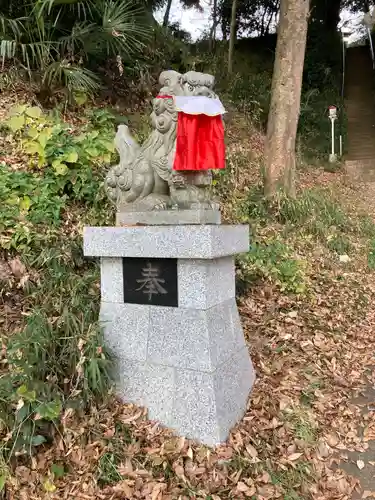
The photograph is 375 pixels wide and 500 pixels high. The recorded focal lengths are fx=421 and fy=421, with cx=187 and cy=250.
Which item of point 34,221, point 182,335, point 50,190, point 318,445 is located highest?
point 50,190

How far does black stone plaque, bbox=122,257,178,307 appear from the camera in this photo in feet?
9.44

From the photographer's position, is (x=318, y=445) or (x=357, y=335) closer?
(x=318, y=445)

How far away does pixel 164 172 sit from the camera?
3027 mm

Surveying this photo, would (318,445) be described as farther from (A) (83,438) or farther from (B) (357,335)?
(B) (357,335)

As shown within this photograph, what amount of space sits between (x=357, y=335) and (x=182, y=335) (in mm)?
2734

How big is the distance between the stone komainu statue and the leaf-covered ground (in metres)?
1.17

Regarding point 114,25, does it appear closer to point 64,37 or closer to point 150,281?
point 64,37

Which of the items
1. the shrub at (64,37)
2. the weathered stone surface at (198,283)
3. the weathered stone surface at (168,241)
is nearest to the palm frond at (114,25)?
the shrub at (64,37)

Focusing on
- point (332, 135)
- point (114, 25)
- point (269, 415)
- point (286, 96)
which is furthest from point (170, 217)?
point (332, 135)

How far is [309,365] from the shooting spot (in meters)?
3.89

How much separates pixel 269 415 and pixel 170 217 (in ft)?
5.40

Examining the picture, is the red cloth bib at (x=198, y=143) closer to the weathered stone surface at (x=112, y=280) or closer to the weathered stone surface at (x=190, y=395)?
the weathered stone surface at (x=112, y=280)

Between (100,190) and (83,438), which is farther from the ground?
(100,190)

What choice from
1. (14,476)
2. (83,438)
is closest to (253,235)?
(83,438)
